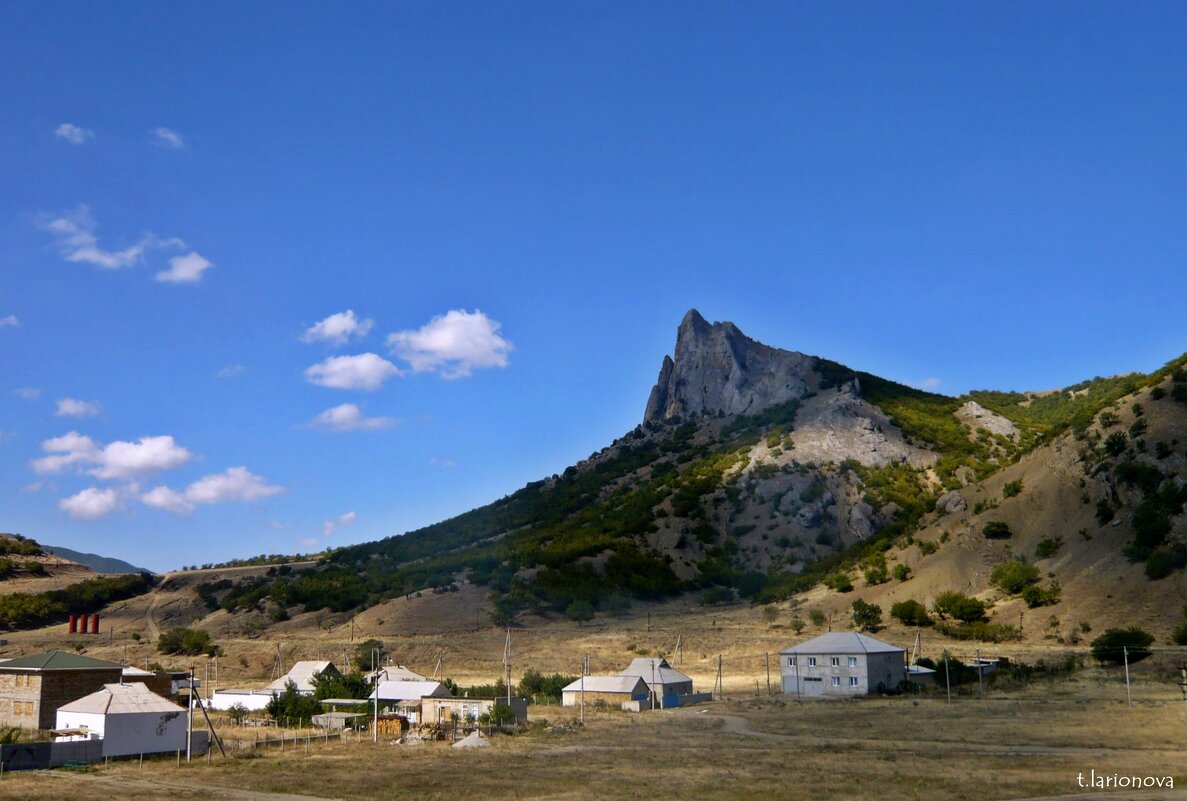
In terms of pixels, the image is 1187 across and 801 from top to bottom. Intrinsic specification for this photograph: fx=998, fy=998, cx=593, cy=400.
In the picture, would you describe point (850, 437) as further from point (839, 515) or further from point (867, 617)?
point (867, 617)

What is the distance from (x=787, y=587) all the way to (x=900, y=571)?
16414mm

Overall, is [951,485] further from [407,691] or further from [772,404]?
[407,691]

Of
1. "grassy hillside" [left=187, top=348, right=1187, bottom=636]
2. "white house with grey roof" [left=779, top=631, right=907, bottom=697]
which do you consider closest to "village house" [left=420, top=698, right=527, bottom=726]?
"white house with grey roof" [left=779, top=631, right=907, bottom=697]

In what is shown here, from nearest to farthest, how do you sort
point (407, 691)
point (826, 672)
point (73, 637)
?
point (407, 691)
point (826, 672)
point (73, 637)

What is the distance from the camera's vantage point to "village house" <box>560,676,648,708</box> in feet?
218

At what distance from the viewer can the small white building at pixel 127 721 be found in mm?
46156

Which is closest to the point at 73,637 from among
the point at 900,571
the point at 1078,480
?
the point at 900,571

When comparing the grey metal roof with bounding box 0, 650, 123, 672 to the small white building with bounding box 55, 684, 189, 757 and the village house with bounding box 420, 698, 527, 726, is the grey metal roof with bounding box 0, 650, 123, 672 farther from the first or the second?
the village house with bounding box 420, 698, 527, 726

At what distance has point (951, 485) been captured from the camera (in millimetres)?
→ 142250

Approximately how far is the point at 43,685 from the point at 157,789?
20936 millimetres

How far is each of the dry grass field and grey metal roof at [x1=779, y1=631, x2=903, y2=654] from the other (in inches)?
474

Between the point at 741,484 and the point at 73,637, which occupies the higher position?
the point at 741,484

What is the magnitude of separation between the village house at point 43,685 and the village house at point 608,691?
1148 inches

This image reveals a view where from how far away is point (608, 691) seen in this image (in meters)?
67.2
